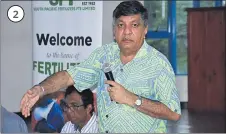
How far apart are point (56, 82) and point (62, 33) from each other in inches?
124

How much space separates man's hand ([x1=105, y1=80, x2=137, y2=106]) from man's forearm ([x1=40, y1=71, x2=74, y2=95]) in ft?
0.91

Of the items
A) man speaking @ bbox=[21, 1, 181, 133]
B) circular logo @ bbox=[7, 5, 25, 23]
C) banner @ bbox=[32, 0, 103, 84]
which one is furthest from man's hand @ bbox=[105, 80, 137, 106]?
banner @ bbox=[32, 0, 103, 84]

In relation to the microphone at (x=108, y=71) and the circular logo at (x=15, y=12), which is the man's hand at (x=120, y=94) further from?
the circular logo at (x=15, y=12)

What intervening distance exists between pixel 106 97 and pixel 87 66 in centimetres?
17

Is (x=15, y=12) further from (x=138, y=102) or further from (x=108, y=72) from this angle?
(x=138, y=102)

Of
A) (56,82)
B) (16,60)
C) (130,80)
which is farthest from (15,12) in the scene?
(16,60)

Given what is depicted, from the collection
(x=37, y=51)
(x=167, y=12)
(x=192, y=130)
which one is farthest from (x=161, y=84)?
(x=167, y=12)

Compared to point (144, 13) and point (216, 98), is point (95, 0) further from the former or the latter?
point (216, 98)

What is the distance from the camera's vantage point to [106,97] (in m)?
2.56

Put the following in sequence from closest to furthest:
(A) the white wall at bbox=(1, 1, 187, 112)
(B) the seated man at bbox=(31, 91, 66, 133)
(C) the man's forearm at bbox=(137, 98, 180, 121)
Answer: (C) the man's forearm at bbox=(137, 98, 180, 121)
(B) the seated man at bbox=(31, 91, 66, 133)
(A) the white wall at bbox=(1, 1, 187, 112)

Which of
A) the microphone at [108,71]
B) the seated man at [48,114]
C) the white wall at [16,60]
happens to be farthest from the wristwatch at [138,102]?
the white wall at [16,60]

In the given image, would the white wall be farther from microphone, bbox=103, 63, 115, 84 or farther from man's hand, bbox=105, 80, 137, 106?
man's hand, bbox=105, 80, 137, 106

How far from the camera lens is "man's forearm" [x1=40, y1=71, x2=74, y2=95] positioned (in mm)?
2426

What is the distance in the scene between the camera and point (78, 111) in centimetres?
420
